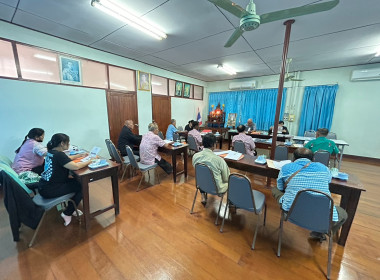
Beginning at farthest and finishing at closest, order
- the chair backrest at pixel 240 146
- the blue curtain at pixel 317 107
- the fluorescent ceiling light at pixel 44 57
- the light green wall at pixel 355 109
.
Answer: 1. the blue curtain at pixel 317 107
2. the light green wall at pixel 355 109
3. the chair backrest at pixel 240 146
4. the fluorescent ceiling light at pixel 44 57

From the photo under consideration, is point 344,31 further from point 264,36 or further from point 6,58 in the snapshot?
point 6,58

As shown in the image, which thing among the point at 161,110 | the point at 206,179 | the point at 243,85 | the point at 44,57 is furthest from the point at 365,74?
the point at 44,57

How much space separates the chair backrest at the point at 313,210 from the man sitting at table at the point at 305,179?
78 mm

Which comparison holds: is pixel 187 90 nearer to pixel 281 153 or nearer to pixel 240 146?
pixel 240 146

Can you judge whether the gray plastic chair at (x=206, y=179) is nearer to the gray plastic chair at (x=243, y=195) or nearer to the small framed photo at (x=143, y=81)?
the gray plastic chair at (x=243, y=195)

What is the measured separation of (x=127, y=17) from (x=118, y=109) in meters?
2.47

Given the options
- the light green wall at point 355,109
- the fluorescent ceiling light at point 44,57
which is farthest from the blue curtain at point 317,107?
the fluorescent ceiling light at point 44,57

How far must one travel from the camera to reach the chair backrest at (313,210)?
127 cm

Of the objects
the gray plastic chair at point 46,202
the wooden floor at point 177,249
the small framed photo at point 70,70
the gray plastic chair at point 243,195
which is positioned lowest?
the wooden floor at point 177,249

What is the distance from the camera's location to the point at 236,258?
1.57 meters

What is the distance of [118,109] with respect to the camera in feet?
14.3

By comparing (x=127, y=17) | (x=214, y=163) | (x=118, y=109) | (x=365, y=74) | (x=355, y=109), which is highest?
(x=127, y=17)

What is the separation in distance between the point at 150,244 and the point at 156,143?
68.5 inches

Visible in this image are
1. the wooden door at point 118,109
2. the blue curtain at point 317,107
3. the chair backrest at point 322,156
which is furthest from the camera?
the blue curtain at point 317,107
